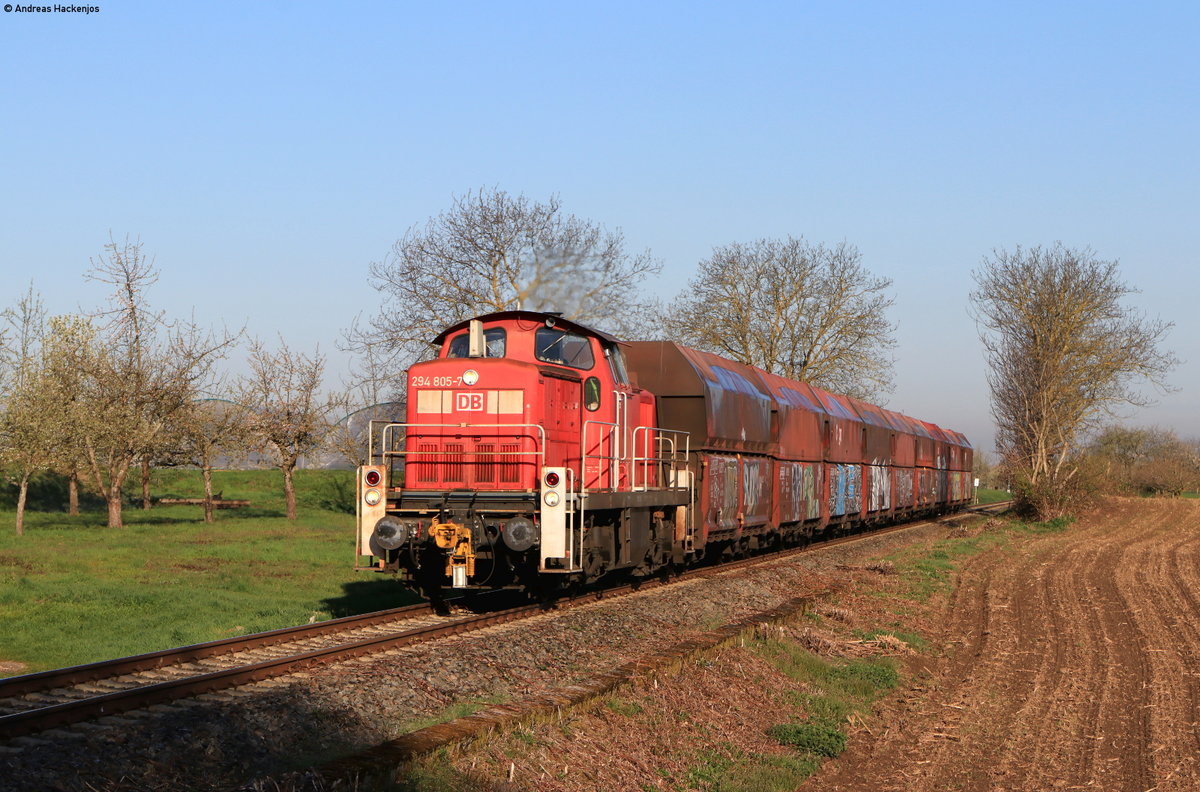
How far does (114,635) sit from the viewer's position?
1434cm

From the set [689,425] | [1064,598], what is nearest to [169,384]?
[689,425]

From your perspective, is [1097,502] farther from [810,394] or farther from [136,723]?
[136,723]

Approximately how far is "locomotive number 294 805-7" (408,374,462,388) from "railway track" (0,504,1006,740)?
9.28 feet

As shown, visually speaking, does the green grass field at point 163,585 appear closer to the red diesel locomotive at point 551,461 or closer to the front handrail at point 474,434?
the red diesel locomotive at point 551,461

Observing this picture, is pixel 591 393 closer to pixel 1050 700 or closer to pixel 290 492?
pixel 1050 700

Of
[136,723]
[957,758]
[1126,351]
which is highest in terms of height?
[1126,351]

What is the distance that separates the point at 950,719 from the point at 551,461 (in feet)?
18.4

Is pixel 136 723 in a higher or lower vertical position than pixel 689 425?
lower

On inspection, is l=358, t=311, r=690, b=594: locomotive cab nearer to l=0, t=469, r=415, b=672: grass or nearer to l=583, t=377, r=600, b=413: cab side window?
l=583, t=377, r=600, b=413: cab side window

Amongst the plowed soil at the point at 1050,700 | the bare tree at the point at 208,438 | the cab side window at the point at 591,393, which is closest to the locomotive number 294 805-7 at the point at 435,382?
the cab side window at the point at 591,393

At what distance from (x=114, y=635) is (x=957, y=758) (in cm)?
1054

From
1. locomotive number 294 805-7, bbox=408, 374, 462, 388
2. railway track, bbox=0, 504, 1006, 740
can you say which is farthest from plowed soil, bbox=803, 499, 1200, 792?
locomotive number 294 805-7, bbox=408, 374, 462, 388

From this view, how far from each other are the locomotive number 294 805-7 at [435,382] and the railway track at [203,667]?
2830mm

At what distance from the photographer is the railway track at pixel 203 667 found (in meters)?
8.14
